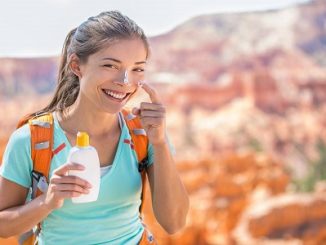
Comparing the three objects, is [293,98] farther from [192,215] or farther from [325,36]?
[192,215]

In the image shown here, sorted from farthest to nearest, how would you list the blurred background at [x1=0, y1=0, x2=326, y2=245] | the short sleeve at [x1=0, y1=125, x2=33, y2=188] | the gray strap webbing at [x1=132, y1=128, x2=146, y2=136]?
the blurred background at [x1=0, y1=0, x2=326, y2=245] < the gray strap webbing at [x1=132, y1=128, x2=146, y2=136] < the short sleeve at [x1=0, y1=125, x2=33, y2=188]

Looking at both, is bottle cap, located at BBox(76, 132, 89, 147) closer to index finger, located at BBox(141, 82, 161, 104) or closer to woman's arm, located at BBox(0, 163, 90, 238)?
woman's arm, located at BBox(0, 163, 90, 238)

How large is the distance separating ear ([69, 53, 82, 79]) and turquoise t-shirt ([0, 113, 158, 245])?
10 centimetres

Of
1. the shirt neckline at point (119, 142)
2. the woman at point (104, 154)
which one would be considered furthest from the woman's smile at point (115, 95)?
the shirt neckline at point (119, 142)

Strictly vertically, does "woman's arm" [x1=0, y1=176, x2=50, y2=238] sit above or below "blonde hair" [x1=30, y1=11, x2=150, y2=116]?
below

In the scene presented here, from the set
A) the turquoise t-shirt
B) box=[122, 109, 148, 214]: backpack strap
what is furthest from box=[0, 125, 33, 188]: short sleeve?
box=[122, 109, 148, 214]: backpack strap

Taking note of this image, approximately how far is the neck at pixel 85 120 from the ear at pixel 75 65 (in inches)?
2.2

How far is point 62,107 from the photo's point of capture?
1.27m

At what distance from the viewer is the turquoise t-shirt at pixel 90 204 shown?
3.74 feet

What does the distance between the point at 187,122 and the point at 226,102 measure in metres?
1.47

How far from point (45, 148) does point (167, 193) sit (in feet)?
0.81

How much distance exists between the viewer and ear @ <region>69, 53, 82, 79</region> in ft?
3.97

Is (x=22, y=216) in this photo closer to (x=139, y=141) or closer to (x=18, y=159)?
(x=18, y=159)

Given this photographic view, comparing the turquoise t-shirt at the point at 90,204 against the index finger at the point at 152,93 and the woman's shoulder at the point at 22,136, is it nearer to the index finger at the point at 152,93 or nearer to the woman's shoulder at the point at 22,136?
Result: the woman's shoulder at the point at 22,136
